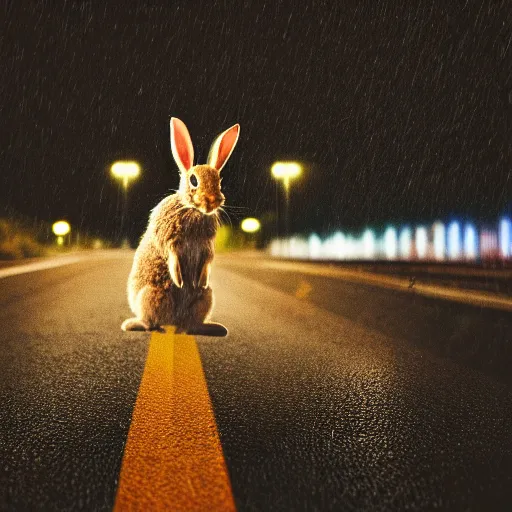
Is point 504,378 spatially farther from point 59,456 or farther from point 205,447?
point 59,456

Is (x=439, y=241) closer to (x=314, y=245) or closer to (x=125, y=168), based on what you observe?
(x=314, y=245)

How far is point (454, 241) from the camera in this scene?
33062 millimetres

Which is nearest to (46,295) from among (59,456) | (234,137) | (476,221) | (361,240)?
(234,137)

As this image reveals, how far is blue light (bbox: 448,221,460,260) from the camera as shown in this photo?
32656 mm

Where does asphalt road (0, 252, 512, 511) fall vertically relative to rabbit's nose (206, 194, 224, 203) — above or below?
below

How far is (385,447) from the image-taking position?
3.19 m

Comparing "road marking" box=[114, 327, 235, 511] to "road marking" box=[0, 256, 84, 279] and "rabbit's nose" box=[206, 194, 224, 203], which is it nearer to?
"rabbit's nose" box=[206, 194, 224, 203]

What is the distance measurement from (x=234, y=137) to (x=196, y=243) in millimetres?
918

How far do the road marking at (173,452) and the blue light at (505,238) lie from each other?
25007mm

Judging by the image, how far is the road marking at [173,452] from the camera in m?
2.47

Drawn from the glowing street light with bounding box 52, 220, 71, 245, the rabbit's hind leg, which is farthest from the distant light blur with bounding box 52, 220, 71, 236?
the rabbit's hind leg

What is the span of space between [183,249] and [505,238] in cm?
2555

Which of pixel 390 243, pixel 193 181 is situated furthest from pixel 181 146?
pixel 390 243

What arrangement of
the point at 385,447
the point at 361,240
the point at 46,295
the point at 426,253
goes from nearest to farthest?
the point at 385,447 < the point at 46,295 < the point at 426,253 < the point at 361,240
